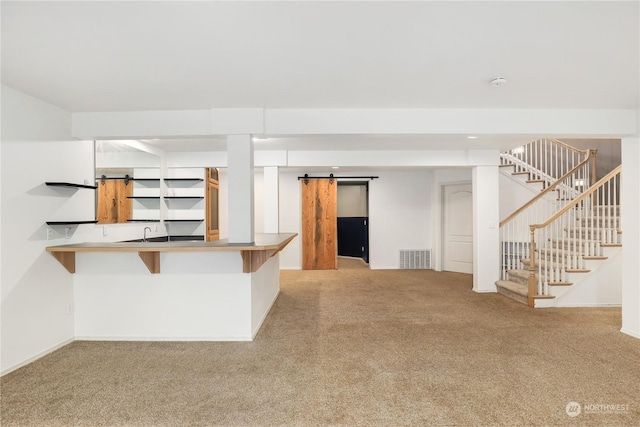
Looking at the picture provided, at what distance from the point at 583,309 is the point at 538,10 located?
4335mm

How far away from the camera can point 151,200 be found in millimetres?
5246

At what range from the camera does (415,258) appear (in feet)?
25.5

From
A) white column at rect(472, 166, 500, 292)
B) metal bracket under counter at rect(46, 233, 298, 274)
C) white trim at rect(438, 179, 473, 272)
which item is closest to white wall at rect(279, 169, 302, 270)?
white trim at rect(438, 179, 473, 272)

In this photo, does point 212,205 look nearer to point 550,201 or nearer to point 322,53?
point 322,53

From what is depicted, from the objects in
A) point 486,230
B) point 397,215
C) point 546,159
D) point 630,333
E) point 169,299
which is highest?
point 546,159

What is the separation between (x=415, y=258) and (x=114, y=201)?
6135 millimetres

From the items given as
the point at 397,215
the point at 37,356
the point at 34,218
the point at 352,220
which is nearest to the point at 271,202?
the point at 34,218

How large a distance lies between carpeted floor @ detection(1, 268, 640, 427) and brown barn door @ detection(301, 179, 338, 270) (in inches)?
138

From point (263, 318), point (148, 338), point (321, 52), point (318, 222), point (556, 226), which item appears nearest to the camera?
point (321, 52)

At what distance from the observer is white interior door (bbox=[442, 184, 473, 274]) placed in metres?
7.10

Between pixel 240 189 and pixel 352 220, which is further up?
pixel 240 189

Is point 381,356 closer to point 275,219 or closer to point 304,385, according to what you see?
point 304,385

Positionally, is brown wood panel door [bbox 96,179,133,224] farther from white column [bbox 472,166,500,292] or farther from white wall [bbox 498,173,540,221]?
white wall [bbox 498,173,540,221]

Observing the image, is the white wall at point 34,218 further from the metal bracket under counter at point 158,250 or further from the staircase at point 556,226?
the staircase at point 556,226
